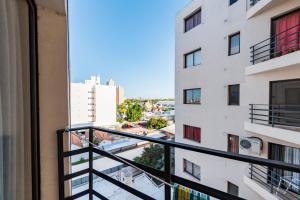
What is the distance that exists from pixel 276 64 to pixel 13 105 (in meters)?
3.63

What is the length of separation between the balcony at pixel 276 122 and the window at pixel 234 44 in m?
1.40

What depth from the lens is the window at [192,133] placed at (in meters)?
5.15

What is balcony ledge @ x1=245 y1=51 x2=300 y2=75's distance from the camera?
8.62 feet

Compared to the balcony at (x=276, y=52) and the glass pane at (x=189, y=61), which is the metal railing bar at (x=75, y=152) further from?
the glass pane at (x=189, y=61)

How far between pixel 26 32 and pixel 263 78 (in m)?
3.93

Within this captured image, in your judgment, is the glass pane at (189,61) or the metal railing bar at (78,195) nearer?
the metal railing bar at (78,195)

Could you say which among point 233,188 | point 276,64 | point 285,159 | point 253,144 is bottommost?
point 233,188

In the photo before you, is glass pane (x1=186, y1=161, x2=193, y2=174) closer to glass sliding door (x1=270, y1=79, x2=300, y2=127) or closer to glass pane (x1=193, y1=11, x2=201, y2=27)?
glass sliding door (x1=270, y1=79, x2=300, y2=127)

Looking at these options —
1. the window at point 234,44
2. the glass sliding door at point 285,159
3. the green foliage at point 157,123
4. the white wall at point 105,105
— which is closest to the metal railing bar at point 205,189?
the glass sliding door at point 285,159

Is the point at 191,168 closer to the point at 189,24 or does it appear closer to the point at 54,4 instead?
the point at 189,24

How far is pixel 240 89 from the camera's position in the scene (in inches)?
157

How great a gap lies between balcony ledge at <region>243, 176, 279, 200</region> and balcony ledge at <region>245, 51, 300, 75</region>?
2262mm

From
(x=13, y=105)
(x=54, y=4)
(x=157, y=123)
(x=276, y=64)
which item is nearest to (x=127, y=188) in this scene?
(x=13, y=105)

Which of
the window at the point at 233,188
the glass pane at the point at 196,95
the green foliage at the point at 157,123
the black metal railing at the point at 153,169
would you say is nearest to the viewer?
the black metal railing at the point at 153,169
